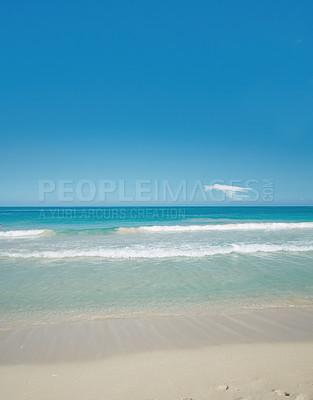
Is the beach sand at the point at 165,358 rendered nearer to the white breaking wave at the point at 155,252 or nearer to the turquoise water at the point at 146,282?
the turquoise water at the point at 146,282

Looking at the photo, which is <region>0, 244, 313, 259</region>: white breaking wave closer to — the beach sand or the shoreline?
the shoreline

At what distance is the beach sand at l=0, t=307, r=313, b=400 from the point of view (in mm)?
2938

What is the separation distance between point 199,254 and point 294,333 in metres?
7.14

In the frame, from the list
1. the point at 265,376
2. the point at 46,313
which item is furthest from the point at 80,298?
the point at 265,376

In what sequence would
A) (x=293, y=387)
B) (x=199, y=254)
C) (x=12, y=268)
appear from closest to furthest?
(x=293, y=387), (x=12, y=268), (x=199, y=254)

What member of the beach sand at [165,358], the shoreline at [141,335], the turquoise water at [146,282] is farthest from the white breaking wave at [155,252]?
the beach sand at [165,358]

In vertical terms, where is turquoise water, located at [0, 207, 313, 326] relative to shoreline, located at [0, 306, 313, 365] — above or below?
below

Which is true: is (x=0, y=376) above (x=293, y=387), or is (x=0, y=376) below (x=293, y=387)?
below

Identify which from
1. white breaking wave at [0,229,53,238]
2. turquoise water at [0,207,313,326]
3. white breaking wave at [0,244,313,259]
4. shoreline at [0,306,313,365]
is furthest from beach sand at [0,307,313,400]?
white breaking wave at [0,229,53,238]

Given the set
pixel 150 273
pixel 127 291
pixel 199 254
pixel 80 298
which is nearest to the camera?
pixel 80 298

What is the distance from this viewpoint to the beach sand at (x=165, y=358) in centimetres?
294

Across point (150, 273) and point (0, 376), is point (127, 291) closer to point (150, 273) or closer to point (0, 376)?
point (150, 273)

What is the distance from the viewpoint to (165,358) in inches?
148

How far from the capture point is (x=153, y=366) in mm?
3510
